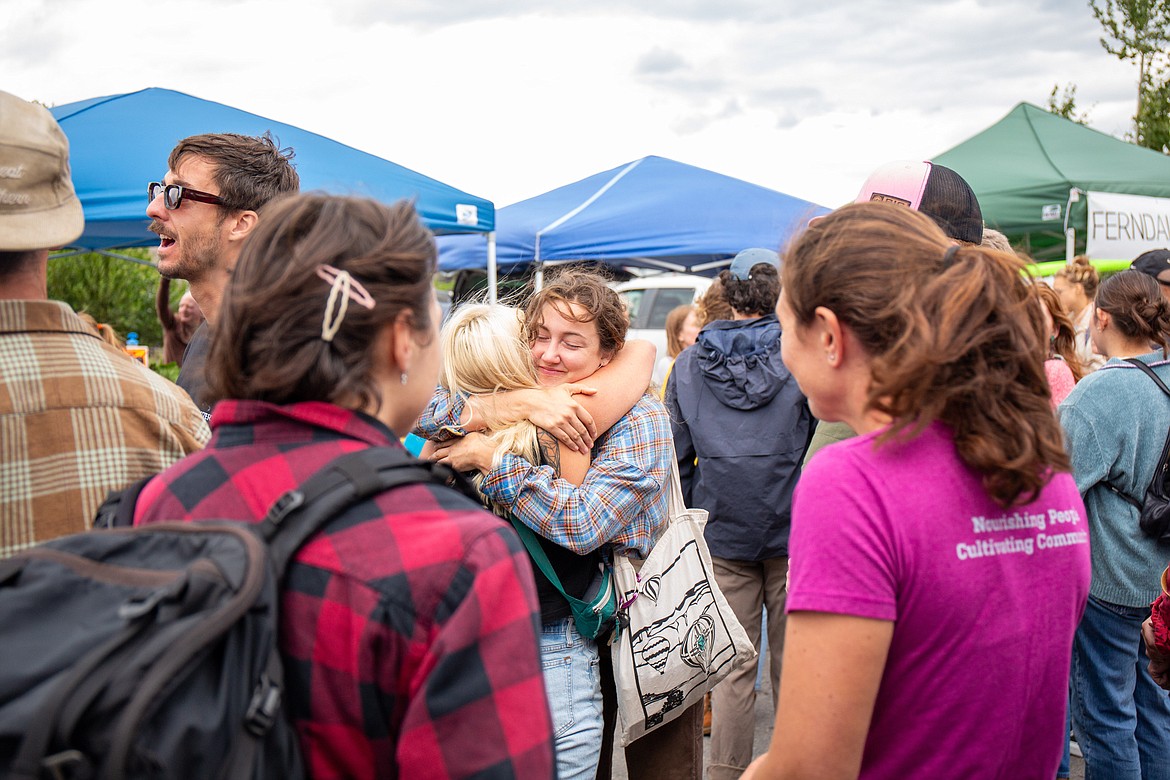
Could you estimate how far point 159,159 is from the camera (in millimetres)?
5309

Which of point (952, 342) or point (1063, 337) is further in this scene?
point (1063, 337)

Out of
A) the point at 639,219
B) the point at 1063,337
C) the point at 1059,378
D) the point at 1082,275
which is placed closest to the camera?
the point at 1059,378

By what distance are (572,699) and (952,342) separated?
58.2 inches

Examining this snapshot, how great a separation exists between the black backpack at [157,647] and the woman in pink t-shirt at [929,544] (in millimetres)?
654

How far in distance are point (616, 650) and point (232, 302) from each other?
5.36 feet

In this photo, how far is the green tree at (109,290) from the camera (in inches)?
472

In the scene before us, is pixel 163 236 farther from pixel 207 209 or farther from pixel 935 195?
pixel 935 195

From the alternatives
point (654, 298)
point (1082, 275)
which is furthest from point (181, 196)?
point (654, 298)

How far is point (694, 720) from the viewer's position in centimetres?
282

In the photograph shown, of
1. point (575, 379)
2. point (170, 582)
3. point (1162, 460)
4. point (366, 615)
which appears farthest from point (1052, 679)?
point (1162, 460)

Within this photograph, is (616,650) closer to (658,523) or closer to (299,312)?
(658,523)

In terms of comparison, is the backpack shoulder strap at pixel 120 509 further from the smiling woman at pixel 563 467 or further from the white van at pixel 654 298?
the white van at pixel 654 298

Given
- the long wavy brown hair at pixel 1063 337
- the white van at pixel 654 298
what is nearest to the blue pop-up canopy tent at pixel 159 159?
the long wavy brown hair at pixel 1063 337

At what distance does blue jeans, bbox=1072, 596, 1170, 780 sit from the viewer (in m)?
3.44
